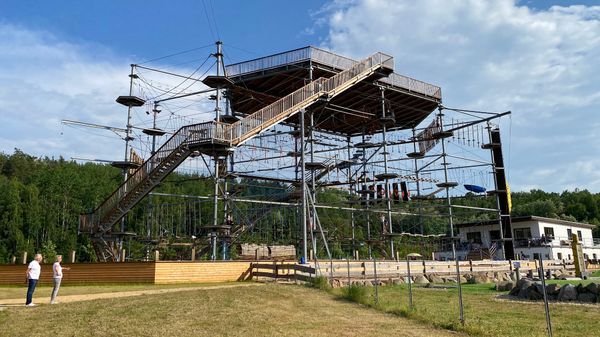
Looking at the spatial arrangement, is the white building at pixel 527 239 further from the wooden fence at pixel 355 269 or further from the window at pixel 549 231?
the wooden fence at pixel 355 269

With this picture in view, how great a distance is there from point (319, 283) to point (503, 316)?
923 cm

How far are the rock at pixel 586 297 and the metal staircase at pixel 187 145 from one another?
18.4 meters

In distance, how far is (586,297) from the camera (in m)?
17.5

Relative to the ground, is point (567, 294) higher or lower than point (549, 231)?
lower

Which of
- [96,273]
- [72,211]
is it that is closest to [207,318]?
[96,273]

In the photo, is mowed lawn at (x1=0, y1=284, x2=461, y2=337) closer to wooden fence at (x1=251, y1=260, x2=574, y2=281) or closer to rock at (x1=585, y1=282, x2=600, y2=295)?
wooden fence at (x1=251, y1=260, x2=574, y2=281)

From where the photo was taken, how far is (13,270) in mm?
26688

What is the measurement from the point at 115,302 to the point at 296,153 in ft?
89.0

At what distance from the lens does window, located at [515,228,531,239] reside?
53075mm

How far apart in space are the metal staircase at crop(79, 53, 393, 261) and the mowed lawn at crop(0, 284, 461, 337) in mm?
12248

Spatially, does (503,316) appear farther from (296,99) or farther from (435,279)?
(296,99)

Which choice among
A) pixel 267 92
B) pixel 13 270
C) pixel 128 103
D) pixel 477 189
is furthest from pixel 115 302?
pixel 477 189

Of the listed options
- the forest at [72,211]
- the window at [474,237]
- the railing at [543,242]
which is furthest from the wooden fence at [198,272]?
the window at [474,237]

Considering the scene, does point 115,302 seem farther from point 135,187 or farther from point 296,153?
point 296,153
